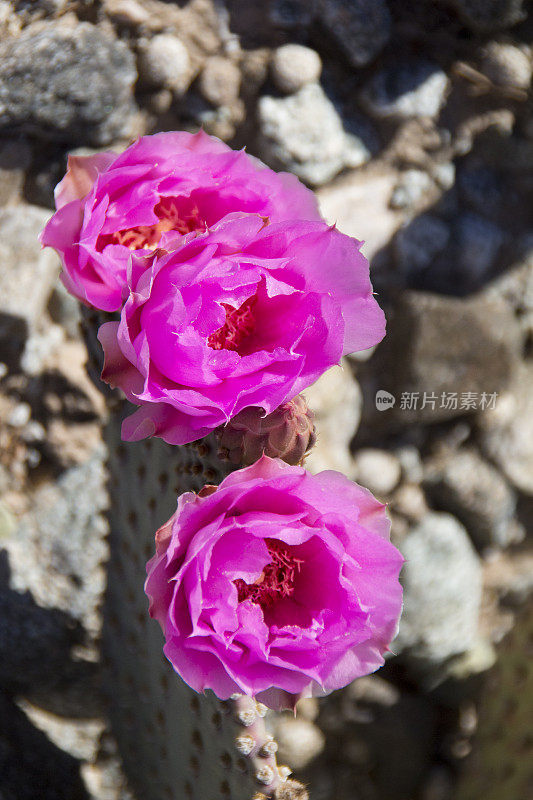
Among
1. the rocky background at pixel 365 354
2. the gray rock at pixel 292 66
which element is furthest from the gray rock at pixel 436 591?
the gray rock at pixel 292 66

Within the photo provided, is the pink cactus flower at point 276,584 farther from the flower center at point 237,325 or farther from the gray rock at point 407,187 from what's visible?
the gray rock at point 407,187

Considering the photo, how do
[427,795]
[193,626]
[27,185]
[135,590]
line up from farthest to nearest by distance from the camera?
[427,795] < [27,185] < [135,590] < [193,626]

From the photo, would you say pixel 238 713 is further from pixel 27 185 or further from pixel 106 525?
pixel 27 185

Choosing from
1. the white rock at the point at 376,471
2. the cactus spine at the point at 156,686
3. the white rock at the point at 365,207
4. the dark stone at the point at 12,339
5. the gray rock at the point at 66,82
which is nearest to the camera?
the cactus spine at the point at 156,686

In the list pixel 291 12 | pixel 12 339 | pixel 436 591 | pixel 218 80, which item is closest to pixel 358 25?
pixel 291 12

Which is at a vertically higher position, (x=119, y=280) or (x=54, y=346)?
(x=119, y=280)

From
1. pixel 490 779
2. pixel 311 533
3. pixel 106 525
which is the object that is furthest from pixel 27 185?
pixel 490 779

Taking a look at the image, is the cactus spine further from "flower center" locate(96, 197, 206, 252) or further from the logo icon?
the logo icon
